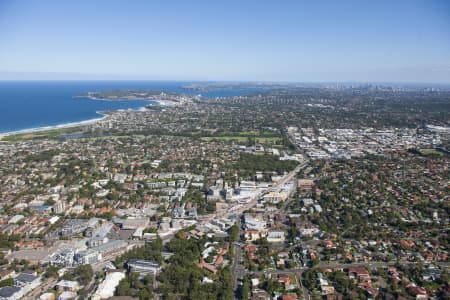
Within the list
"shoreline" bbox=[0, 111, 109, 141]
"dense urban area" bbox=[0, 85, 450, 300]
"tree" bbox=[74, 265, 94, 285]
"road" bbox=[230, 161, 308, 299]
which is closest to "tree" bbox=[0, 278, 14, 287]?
"dense urban area" bbox=[0, 85, 450, 300]

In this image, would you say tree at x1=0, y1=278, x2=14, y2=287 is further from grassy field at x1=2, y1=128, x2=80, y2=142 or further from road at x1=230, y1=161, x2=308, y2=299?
grassy field at x1=2, y1=128, x2=80, y2=142

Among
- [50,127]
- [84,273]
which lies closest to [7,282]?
[84,273]

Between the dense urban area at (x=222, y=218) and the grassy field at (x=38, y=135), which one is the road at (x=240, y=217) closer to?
the dense urban area at (x=222, y=218)

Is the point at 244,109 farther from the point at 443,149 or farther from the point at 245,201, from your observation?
the point at 245,201

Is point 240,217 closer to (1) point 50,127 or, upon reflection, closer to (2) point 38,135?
(2) point 38,135

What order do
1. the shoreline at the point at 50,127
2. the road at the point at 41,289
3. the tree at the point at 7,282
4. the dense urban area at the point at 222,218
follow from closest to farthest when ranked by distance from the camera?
the road at the point at 41,289 → the tree at the point at 7,282 → the dense urban area at the point at 222,218 → the shoreline at the point at 50,127

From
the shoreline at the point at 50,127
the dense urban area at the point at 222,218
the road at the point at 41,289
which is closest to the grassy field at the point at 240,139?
the dense urban area at the point at 222,218

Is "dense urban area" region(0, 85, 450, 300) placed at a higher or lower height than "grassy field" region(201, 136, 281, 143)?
lower

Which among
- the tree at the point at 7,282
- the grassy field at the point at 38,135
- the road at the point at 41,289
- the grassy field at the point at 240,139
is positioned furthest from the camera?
the grassy field at the point at 240,139
